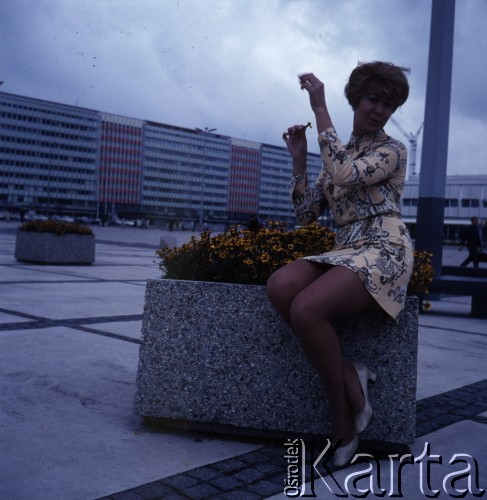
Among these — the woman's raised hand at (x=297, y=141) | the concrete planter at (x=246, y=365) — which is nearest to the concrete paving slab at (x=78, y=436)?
the concrete planter at (x=246, y=365)

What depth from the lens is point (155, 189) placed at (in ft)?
497

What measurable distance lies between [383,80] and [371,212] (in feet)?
2.05

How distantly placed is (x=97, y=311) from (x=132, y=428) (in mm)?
3820

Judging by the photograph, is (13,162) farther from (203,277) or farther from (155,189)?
(203,277)

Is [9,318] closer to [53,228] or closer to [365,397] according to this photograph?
[365,397]

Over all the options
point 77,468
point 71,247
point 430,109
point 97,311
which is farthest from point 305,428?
point 71,247

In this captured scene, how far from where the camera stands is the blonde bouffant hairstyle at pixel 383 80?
9.78 ft

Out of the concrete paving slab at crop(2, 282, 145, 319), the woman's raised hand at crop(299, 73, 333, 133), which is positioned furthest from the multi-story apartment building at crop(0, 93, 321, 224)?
the woman's raised hand at crop(299, 73, 333, 133)

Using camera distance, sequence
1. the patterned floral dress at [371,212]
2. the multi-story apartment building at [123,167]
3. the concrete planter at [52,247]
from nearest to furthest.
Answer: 1. the patterned floral dress at [371,212]
2. the concrete planter at [52,247]
3. the multi-story apartment building at [123,167]

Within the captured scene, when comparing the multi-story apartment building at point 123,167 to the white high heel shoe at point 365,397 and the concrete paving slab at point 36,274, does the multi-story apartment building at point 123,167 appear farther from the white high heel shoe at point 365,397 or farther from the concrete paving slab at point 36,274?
the white high heel shoe at point 365,397

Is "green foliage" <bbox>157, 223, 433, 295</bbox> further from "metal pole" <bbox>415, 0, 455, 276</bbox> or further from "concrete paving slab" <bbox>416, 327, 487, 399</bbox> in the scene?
"metal pole" <bbox>415, 0, 455, 276</bbox>

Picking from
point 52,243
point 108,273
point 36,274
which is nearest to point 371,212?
point 36,274

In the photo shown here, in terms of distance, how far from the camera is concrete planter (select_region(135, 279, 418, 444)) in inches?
119

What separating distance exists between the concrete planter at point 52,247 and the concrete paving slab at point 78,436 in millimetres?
9312
